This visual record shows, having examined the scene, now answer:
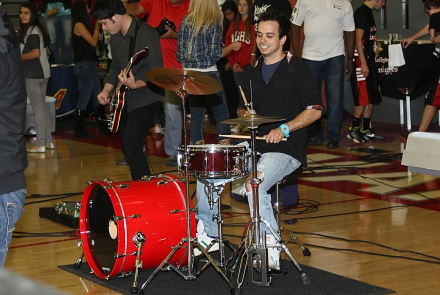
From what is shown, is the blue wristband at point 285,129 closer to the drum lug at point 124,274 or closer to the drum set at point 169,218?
the drum set at point 169,218

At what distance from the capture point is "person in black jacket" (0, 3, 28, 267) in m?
1.96

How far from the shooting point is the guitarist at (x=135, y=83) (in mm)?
4305

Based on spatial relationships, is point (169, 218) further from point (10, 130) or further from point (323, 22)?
point (323, 22)

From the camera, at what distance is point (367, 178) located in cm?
577

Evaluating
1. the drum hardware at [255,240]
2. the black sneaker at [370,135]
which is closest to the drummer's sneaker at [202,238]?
the drum hardware at [255,240]

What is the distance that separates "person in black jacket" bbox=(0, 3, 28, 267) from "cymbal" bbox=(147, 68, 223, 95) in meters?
1.21

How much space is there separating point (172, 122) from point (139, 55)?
2.39 m

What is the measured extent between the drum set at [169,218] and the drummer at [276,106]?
18 cm

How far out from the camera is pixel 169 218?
129 inches

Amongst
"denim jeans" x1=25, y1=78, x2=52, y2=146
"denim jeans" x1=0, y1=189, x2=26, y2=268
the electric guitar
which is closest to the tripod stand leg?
"denim jeans" x1=0, y1=189, x2=26, y2=268

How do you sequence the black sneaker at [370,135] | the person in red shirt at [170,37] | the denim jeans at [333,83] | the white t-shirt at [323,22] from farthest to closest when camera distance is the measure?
the black sneaker at [370,135]
the denim jeans at [333,83]
the white t-shirt at [323,22]
the person in red shirt at [170,37]

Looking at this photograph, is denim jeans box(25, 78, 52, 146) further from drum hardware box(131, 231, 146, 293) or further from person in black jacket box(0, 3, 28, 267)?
person in black jacket box(0, 3, 28, 267)

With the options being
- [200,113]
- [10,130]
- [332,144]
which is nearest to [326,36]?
[332,144]

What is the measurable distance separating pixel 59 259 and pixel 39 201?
166 cm
